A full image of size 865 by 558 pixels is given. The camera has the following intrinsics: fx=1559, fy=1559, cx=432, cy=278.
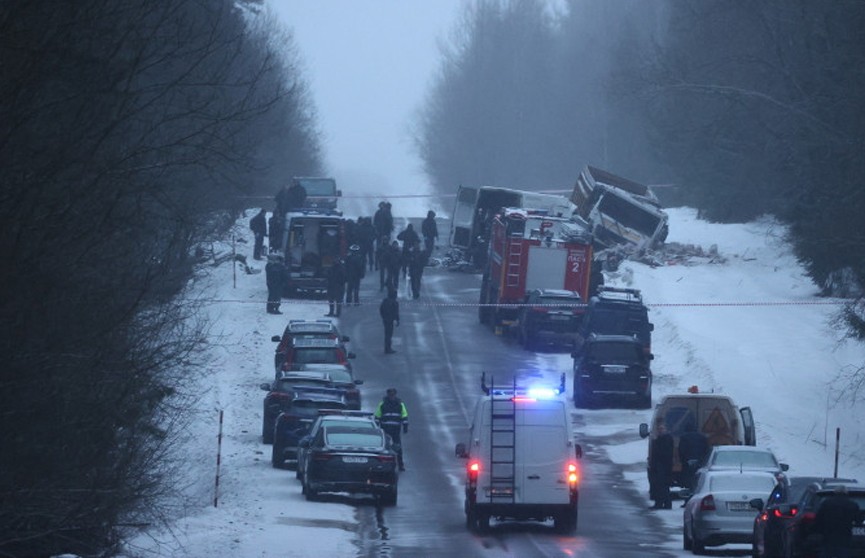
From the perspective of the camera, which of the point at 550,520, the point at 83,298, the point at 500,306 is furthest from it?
the point at 500,306

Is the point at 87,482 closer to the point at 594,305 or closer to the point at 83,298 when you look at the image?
the point at 83,298

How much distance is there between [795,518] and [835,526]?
106 cm

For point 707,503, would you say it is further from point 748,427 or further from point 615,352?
point 615,352

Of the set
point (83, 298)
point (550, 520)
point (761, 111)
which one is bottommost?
point (550, 520)

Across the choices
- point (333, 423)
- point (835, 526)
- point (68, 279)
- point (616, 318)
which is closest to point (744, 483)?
point (835, 526)

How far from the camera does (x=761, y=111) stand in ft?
193

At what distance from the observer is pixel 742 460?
24.8 m

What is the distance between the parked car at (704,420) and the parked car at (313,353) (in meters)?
9.96

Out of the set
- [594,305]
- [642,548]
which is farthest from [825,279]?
[642,548]

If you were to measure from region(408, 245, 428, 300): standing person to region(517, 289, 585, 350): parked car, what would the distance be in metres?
7.38

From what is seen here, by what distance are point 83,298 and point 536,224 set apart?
34.1m

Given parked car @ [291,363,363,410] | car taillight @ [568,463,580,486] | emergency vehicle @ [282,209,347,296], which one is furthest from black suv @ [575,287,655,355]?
car taillight @ [568,463,580,486]

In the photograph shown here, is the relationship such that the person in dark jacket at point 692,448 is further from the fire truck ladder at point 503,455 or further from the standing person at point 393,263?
the standing person at point 393,263

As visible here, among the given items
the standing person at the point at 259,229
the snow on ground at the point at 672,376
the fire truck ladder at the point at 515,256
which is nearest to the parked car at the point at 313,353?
the snow on ground at the point at 672,376
